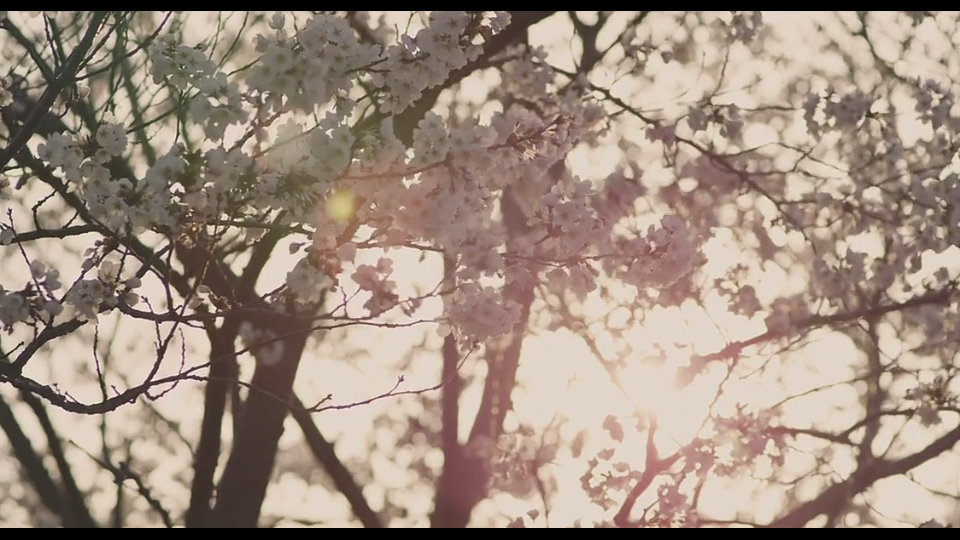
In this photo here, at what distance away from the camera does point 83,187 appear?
354 centimetres

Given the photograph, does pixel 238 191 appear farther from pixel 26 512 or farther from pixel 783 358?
pixel 26 512

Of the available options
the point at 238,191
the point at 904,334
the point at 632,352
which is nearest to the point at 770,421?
the point at 632,352

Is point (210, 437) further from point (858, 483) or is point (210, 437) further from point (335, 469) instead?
point (858, 483)

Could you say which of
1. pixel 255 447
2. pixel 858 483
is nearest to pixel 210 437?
pixel 255 447

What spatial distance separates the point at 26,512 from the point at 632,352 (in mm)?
7787

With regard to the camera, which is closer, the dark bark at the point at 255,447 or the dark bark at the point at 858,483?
the dark bark at the point at 255,447

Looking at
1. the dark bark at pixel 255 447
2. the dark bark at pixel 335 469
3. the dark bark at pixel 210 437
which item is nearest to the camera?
the dark bark at pixel 210 437

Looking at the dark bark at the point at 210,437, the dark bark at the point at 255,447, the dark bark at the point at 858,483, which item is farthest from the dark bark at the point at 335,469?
the dark bark at the point at 858,483

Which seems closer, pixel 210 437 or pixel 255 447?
pixel 210 437

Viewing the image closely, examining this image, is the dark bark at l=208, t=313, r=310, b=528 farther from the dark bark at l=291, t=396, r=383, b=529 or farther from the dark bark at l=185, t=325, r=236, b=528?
the dark bark at l=291, t=396, r=383, b=529

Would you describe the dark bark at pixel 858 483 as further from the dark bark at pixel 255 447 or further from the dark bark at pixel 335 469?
the dark bark at pixel 255 447

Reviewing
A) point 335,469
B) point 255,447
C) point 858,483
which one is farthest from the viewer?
point 858,483

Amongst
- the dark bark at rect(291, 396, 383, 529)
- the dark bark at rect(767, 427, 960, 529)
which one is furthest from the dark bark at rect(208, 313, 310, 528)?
the dark bark at rect(767, 427, 960, 529)

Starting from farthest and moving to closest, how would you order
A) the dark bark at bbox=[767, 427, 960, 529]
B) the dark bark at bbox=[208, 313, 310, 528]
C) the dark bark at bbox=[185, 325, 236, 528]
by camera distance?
the dark bark at bbox=[767, 427, 960, 529]
the dark bark at bbox=[208, 313, 310, 528]
the dark bark at bbox=[185, 325, 236, 528]
